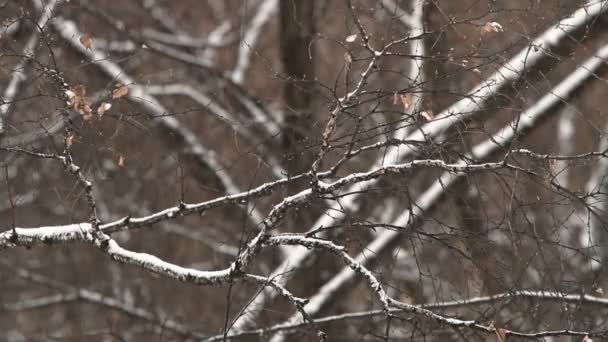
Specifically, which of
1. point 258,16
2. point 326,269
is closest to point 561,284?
point 326,269

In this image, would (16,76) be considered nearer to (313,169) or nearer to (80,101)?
(80,101)

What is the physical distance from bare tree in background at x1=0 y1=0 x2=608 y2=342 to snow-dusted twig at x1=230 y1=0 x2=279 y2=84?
0.04 meters

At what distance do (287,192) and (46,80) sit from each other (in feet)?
4.22

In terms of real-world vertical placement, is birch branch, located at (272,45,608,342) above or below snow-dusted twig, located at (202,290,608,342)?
above

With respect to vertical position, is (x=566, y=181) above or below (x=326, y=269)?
above

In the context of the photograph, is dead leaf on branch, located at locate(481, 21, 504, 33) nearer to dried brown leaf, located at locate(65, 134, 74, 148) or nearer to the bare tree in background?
Result: the bare tree in background

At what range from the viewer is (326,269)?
7.62 m

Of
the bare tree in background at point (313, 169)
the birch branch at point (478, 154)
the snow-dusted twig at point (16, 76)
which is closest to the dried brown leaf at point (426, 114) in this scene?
the bare tree in background at point (313, 169)

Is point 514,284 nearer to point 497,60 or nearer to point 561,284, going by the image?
point 561,284

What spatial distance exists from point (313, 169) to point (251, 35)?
5.72m

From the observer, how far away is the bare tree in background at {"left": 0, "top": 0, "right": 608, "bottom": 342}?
3418 millimetres

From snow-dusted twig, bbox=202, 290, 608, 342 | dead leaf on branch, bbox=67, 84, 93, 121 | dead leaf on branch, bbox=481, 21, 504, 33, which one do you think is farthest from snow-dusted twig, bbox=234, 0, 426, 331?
dead leaf on branch, bbox=67, 84, 93, 121

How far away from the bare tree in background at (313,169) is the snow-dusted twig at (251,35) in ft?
0.13

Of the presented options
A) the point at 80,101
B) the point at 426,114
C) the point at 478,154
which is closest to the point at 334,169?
the point at 426,114
